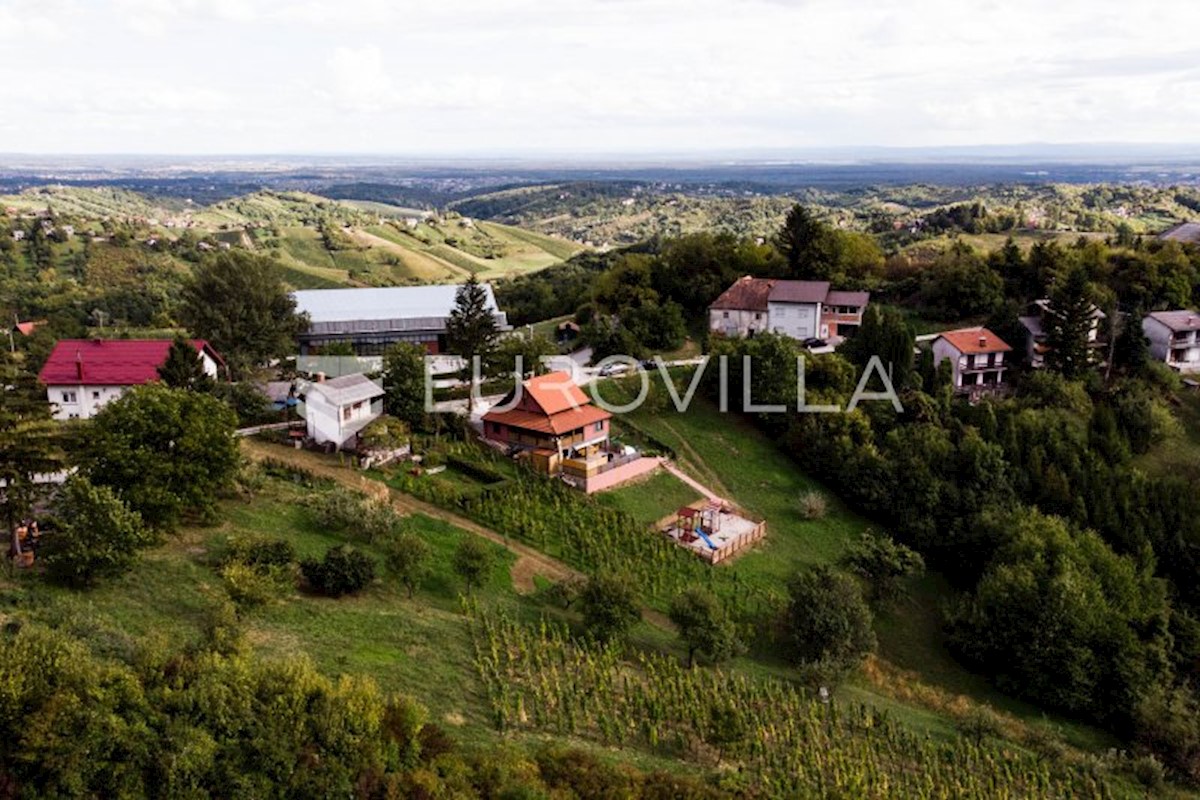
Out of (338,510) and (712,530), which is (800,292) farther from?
(338,510)

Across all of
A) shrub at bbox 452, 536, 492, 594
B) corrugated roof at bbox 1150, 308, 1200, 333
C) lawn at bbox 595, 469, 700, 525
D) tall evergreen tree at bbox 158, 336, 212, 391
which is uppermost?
tall evergreen tree at bbox 158, 336, 212, 391

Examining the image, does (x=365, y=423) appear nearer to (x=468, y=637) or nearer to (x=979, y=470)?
(x=468, y=637)

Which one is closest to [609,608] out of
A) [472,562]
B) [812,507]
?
[472,562]

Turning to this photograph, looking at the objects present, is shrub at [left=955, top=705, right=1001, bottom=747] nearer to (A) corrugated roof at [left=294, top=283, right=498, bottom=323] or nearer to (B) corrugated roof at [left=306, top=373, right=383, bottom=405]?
(B) corrugated roof at [left=306, top=373, right=383, bottom=405]

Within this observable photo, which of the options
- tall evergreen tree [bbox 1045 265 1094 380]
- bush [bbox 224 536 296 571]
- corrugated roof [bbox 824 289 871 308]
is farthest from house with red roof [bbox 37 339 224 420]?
tall evergreen tree [bbox 1045 265 1094 380]

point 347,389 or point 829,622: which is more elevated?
point 347,389

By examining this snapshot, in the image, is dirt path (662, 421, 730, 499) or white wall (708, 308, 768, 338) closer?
dirt path (662, 421, 730, 499)
